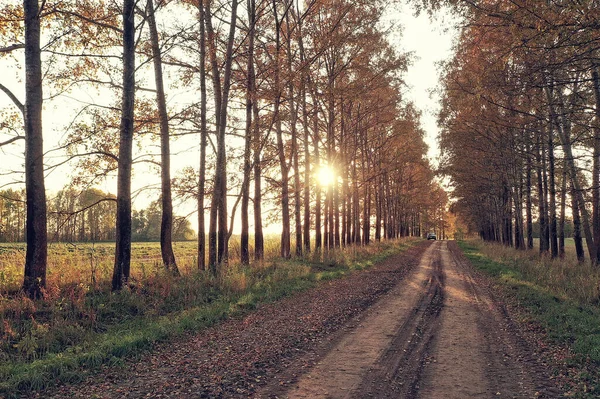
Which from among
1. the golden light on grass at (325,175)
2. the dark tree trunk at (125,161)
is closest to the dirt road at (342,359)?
the dark tree trunk at (125,161)

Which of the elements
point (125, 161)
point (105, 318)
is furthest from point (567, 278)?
point (125, 161)

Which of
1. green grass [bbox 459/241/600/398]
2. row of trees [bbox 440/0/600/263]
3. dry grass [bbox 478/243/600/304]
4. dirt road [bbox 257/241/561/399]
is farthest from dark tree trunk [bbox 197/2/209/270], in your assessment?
dry grass [bbox 478/243/600/304]

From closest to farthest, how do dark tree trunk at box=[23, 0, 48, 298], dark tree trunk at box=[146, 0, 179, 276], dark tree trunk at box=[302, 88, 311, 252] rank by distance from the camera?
dark tree trunk at box=[23, 0, 48, 298] < dark tree trunk at box=[146, 0, 179, 276] < dark tree trunk at box=[302, 88, 311, 252]

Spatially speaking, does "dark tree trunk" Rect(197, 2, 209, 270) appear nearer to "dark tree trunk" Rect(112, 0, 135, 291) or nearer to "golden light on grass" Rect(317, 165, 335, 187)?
"dark tree trunk" Rect(112, 0, 135, 291)

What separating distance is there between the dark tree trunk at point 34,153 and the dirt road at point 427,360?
7.11 metres

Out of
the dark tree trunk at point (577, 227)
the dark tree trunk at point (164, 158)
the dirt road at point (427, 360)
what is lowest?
the dirt road at point (427, 360)

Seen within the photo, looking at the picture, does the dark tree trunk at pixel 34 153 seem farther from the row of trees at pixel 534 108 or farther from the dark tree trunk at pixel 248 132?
the row of trees at pixel 534 108

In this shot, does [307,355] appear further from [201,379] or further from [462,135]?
[462,135]

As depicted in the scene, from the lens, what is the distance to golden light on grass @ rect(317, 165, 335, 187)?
78.3ft

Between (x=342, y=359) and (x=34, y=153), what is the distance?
8450 mm

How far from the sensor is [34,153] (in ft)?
30.8

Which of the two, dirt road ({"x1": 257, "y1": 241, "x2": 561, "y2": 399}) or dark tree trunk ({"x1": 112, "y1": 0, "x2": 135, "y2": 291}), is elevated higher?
dark tree trunk ({"x1": 112, "y1": 0, "x2": 135, "y2": 291})

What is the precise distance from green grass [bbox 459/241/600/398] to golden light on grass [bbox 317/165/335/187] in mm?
10765

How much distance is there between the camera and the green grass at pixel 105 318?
19.3ft
